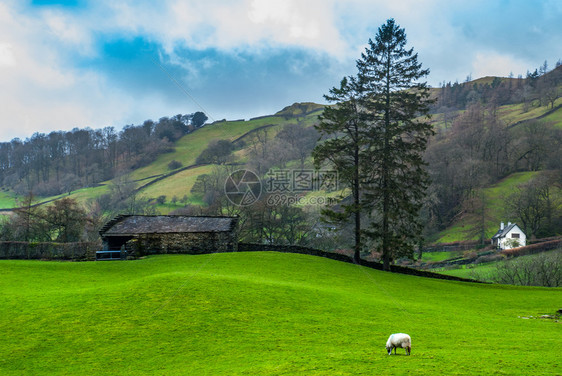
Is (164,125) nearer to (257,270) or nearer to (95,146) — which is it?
(95,146)

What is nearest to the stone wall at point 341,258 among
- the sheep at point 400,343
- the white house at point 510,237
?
the sheep at point 400,343

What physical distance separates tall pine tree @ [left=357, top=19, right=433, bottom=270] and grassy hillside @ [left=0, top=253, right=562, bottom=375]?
36.0 feet

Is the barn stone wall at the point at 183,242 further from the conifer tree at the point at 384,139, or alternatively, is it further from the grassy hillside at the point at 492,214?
the grassy hillside at the point at 492,214

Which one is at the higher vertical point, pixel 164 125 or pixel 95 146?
pixel 164 125

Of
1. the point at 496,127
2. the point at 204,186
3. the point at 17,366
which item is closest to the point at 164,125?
the point at 204,186

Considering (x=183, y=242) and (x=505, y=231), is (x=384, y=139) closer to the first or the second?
(x=183, y=242)

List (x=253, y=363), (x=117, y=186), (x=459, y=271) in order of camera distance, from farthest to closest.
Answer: (x=117, y=186)
(x=459, y=271)
(x=253, y=363)

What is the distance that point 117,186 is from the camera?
110 metres

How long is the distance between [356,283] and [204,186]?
72.5m

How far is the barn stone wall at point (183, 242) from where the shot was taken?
1555 inches

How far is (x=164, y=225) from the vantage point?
4134 centimetres

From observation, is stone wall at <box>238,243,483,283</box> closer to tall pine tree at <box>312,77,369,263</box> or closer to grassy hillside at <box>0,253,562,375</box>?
tall pine tree at <box>312,77,369,263</box>

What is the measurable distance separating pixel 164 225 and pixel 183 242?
309 centimetres

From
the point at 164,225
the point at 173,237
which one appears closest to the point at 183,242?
the point at 173,237
